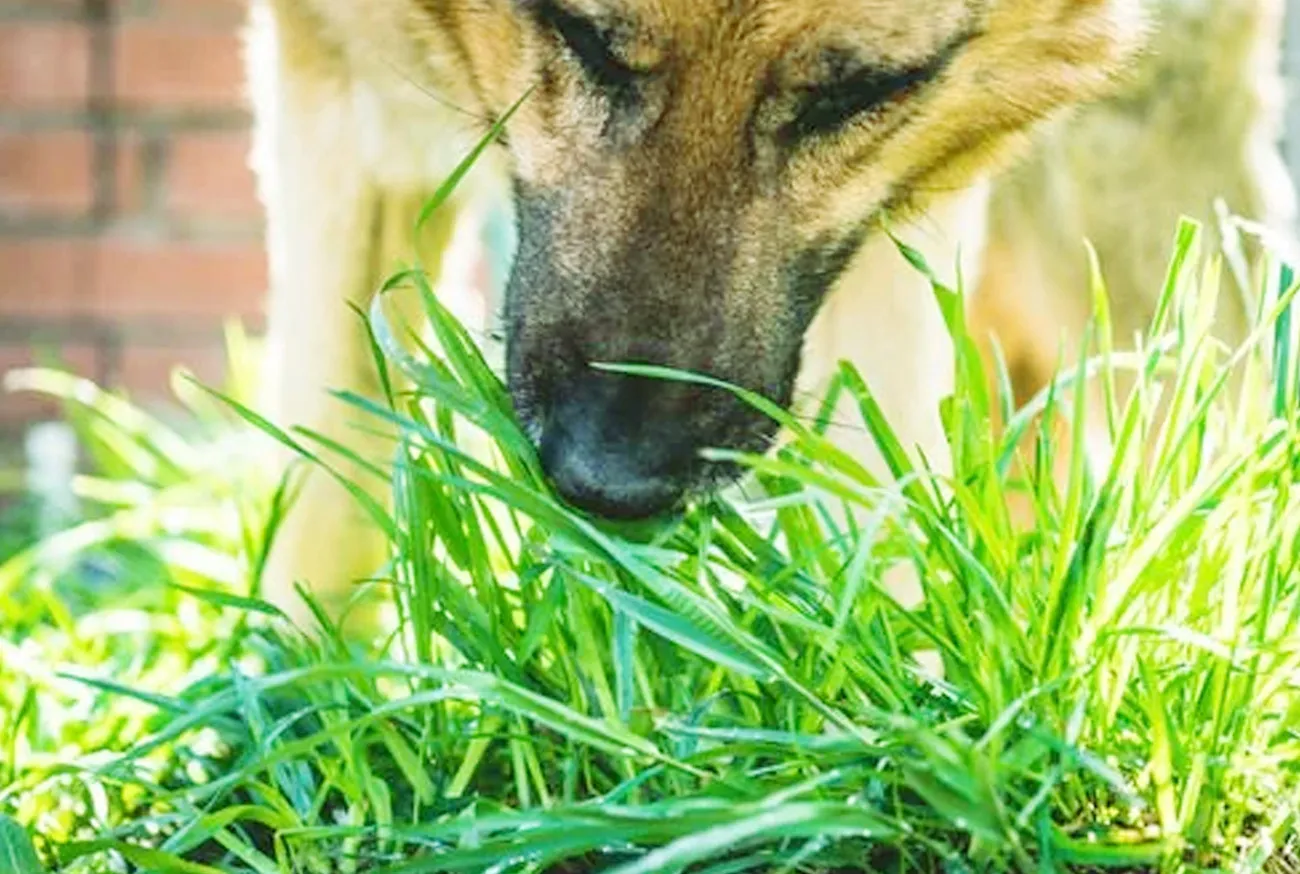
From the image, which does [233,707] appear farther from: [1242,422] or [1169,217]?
[1169,217]

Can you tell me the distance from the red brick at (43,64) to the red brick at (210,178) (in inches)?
7.7

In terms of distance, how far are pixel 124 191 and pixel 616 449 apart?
97.1 inches

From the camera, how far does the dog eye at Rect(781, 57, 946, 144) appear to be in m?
1.93

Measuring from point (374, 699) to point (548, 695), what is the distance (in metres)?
0.12

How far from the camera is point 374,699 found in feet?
5.51

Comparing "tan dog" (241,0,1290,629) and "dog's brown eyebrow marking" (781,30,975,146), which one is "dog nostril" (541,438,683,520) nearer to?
"tan dog" (241,0,1290,629)

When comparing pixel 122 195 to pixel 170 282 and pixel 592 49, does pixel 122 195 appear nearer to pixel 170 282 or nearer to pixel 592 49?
pixel 170 282

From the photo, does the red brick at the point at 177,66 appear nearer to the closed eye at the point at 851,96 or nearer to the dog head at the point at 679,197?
the dog head at the point at 679,197

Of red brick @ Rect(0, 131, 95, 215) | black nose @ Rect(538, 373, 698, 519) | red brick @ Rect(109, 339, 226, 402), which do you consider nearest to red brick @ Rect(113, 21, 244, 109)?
red brick @ Rect(0, 131, 95, 215)

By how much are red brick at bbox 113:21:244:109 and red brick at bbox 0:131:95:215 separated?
0.39 ft

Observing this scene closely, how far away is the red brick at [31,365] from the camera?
13.2 ft


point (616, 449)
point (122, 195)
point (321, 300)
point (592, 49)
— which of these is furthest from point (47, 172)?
point (616, 449)

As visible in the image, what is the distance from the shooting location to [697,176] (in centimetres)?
189

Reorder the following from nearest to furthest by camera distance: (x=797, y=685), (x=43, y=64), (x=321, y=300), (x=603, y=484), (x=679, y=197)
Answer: (x=797, y=685) → (x=603, y=484) → (x=679, y=197) → (x=321, y=300) → (x=43, y=64)
